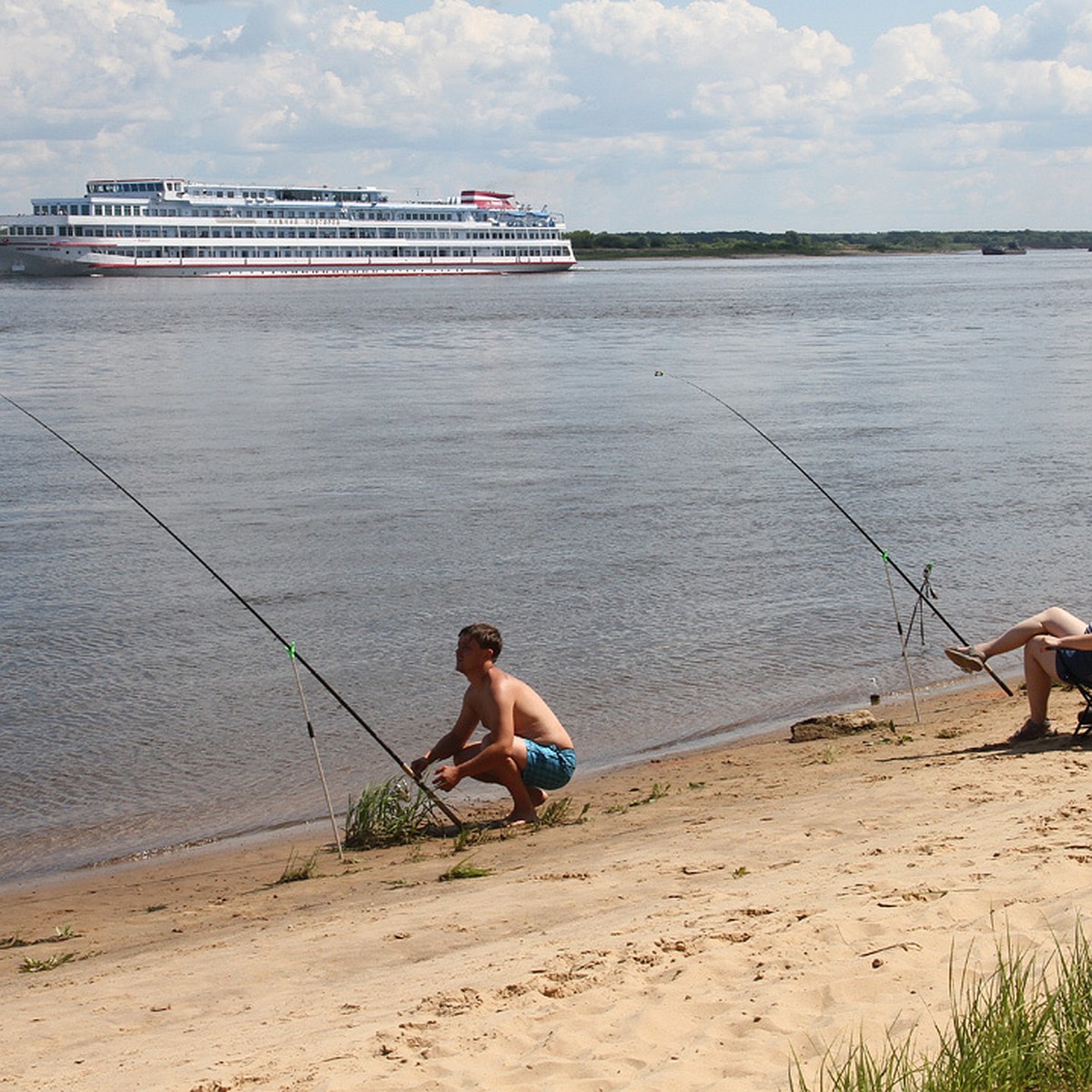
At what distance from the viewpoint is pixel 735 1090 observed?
12.1 ft

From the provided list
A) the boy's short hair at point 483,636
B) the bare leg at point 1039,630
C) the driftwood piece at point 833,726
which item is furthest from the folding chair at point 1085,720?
the boy's short hair at point 483,636

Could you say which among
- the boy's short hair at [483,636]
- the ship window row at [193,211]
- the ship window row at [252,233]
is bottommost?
the boy's short hair at [483,636]

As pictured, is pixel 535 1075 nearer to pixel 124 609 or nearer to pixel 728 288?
pixel 124 609

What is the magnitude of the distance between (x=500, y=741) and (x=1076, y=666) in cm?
275

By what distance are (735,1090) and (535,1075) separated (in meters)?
0.51

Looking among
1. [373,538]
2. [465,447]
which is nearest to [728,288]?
[465,447]

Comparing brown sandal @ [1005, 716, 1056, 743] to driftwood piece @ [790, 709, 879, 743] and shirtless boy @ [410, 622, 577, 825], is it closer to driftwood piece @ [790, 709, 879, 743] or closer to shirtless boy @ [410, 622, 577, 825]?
driftwood piece @ [790, 709, 879, 743]

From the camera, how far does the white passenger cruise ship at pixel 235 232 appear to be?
94750 millimetres

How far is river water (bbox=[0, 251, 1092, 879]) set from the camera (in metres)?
9.55

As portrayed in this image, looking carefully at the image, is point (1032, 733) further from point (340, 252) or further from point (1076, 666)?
point (340, 252)

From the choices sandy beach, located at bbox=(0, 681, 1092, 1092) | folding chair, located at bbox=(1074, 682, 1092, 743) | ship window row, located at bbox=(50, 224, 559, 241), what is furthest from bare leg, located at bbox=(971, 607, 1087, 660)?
ship window row, located at bbox=(50, 224, 559, 241)

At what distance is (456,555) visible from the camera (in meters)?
15.1

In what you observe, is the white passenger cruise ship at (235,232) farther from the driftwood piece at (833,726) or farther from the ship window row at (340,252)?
the driftwood piece at (833,726)

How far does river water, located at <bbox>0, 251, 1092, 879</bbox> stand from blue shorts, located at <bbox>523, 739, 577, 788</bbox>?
107cm
